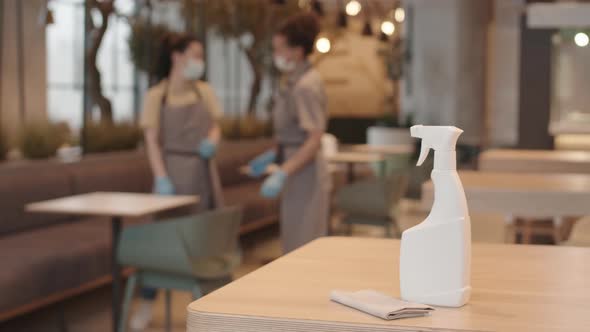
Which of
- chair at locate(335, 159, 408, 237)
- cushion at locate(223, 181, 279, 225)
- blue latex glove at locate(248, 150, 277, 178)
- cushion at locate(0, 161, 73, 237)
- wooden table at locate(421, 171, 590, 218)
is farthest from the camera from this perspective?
cushion at locate(223, 181, 279, 225)

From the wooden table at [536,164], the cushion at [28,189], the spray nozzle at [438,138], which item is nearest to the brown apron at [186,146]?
the cushion at [28,189]

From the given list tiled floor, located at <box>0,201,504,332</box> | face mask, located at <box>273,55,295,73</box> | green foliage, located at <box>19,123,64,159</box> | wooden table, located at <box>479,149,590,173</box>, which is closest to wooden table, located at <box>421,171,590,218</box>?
face mask, located at <box>273,55,295,73</box>

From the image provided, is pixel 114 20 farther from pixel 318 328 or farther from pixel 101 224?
pixel 318 328

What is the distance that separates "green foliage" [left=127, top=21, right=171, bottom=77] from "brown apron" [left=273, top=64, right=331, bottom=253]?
463 centimetres

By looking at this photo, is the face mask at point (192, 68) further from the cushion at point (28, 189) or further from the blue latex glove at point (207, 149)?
the cushion at point (28, 189)

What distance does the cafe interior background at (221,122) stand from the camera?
17.9 ft

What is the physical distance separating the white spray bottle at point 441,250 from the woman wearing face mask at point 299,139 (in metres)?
2.81

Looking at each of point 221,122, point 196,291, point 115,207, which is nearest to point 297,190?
point 196,291

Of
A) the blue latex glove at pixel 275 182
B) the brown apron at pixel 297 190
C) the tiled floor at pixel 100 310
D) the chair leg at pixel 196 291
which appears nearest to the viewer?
the chair leg at pixel 196 291

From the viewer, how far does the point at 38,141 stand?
22.0ft

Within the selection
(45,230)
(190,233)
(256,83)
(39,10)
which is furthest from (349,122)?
(190,233)

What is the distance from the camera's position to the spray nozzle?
172 centimetres

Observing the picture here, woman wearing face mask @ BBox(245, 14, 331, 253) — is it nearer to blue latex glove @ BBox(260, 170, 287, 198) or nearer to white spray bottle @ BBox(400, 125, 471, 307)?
blue latex glove @ BBox(260, 170, 287, 198)

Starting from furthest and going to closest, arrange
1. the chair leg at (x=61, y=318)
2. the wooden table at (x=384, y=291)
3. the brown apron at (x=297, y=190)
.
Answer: the chair leg at (x=61, y=318)
the brown apron at (x=297, y=190)
the wooden table at (x=384, y=291)
